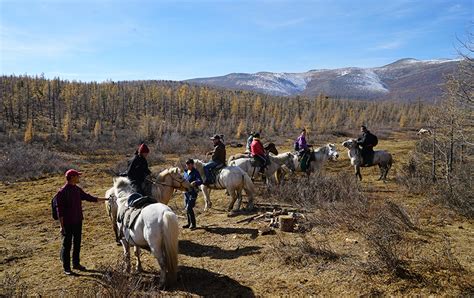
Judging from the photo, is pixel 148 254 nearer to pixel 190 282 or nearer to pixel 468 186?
pixel 190 282

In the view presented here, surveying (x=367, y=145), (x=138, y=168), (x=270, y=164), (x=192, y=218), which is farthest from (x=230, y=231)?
(x=367, y=145)

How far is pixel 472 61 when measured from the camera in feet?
27.8

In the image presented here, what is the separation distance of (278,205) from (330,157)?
4.77 metres

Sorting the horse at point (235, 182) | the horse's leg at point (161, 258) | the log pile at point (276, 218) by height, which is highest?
the horse at point (235, 182)

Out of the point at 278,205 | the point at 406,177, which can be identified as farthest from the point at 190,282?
the point at 406,177

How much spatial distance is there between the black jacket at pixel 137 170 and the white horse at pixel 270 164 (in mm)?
5001

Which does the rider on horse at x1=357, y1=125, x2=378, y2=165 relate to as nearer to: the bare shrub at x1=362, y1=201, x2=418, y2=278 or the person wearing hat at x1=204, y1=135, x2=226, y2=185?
the person wearing hat at x1=204, y1=135, x2=226, y2=185

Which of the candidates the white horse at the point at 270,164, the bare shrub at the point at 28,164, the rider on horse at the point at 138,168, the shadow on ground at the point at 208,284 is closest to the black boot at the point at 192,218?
the rider on horse at the point at 138,168

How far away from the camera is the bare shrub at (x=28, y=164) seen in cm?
1927

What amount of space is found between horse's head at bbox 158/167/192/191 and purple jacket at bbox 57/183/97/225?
2.14m

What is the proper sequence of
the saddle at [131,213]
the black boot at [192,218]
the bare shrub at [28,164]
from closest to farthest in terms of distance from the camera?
the saddle at [131,213]
the black boot at [192,218]
the bare shrub at [28,164]

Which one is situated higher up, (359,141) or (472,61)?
(472,61)

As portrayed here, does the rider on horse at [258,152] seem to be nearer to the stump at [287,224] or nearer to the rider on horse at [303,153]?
the rider on horse at [303,153]

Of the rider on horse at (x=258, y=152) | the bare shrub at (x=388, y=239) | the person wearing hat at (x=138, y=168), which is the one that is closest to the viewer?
the bare shrub at (x=388, y=239)
